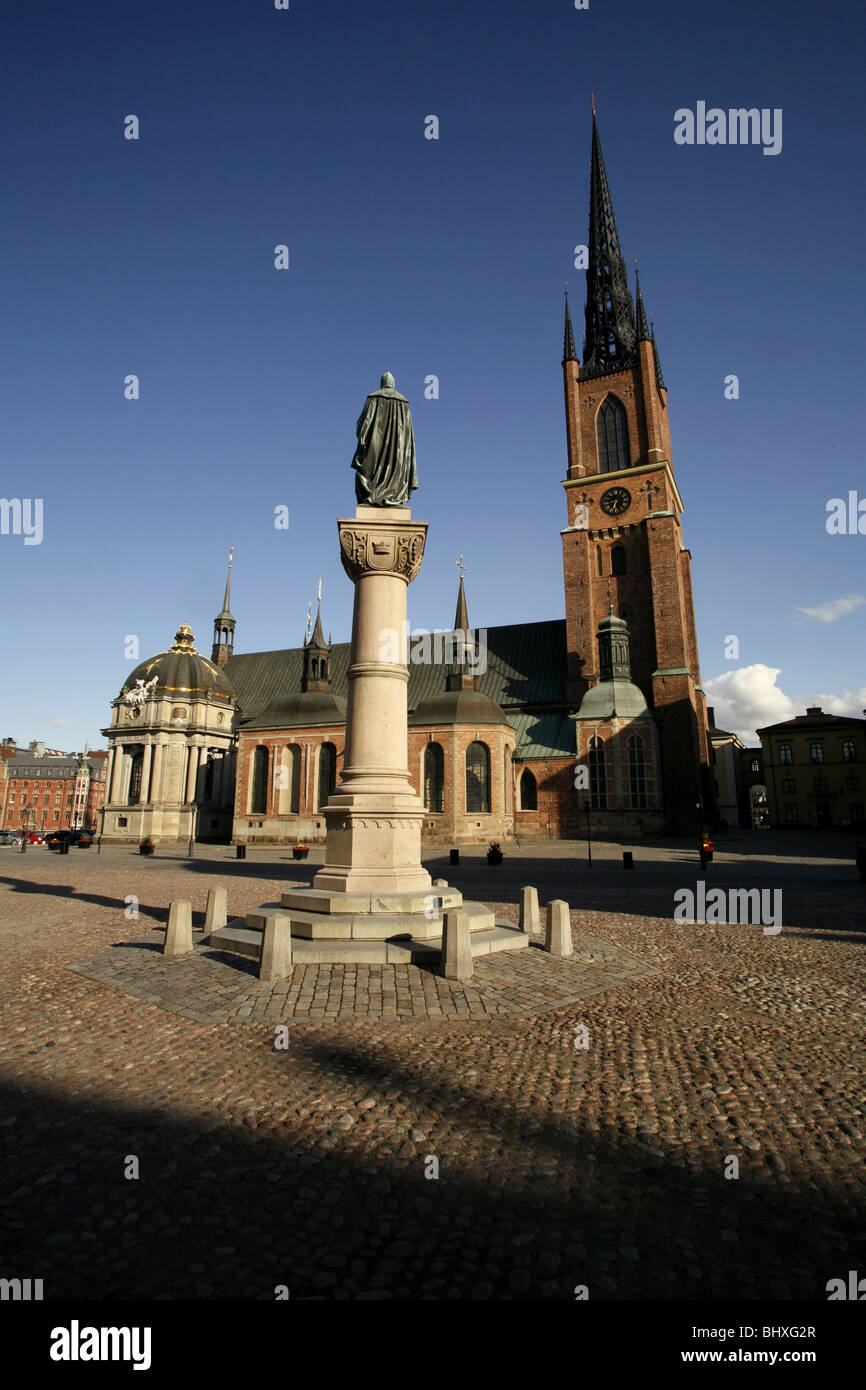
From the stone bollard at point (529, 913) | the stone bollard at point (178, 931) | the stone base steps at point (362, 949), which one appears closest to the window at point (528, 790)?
the stone bollard at point (529, 913)

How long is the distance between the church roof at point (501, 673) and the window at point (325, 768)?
16.0 feet

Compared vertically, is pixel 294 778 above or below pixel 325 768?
below

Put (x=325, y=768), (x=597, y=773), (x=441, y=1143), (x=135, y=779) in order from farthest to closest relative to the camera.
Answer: (x=135, y=779) < (x=325, y=768) < (x=597, y=773) < (x=441, y=1143)

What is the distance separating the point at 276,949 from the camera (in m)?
7.45

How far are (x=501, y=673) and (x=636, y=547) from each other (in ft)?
41.5

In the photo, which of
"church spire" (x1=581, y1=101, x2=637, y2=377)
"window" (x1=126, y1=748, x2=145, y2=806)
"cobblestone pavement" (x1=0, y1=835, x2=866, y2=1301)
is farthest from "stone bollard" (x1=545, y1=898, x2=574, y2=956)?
"church spire" (x1=581, y1=101, x2=637, y2=377)

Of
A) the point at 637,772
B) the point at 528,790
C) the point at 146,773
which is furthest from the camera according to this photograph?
the point at 146,773

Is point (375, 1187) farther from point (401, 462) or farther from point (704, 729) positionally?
point (704, 729)

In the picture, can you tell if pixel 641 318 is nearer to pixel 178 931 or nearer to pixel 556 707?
pixel 556 707

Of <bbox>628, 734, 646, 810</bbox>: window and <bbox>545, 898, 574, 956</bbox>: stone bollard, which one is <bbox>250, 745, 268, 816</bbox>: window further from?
<bbox>545, 898, 574, 956</bbox>: stone bollard

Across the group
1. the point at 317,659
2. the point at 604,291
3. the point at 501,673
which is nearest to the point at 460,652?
the point at 501,673

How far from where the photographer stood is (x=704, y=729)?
47125 mm

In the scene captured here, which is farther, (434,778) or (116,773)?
(116,773)

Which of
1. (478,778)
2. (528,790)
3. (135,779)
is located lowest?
(528,790)
